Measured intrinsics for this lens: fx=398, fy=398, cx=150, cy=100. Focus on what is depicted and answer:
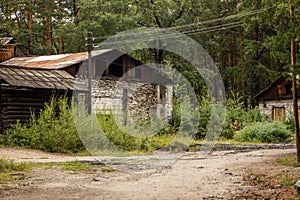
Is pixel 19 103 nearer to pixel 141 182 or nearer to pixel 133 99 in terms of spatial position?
pixel 133 99

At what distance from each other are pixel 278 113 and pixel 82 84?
17764mm

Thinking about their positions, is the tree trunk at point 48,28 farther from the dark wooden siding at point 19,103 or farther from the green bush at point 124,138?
the green bush at point 124,138

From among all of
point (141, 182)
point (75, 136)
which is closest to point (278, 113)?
point (75, 136)

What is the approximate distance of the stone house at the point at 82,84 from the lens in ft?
64.4

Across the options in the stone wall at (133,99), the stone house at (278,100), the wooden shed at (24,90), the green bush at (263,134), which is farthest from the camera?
the stone house at (278,100)

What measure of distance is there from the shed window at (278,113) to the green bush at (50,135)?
2107 centimetres

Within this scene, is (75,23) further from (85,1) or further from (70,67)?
(70,67)

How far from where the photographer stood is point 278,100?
33344mm

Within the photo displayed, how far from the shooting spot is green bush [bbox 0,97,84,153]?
54.5 ft

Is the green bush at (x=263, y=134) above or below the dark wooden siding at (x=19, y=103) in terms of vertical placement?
below

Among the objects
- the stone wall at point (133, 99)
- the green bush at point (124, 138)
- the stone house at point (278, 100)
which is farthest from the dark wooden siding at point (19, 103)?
the stone house at point (278, 100)

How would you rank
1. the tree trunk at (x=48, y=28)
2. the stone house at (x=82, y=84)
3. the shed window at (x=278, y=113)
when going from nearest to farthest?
1. the stone house at (x=82, y=84)
2. the shed window at (x=278, y=113)
3. the tree trunk at (x=48, y=28)

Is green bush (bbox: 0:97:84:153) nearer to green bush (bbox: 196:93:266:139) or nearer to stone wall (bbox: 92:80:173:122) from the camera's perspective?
stone wall (bbox: 92:80:173:122)

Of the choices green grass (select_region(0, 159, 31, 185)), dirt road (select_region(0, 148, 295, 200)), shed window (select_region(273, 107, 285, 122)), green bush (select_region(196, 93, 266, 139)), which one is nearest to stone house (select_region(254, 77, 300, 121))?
shed window (select_region(273, 107, 285, 122))
